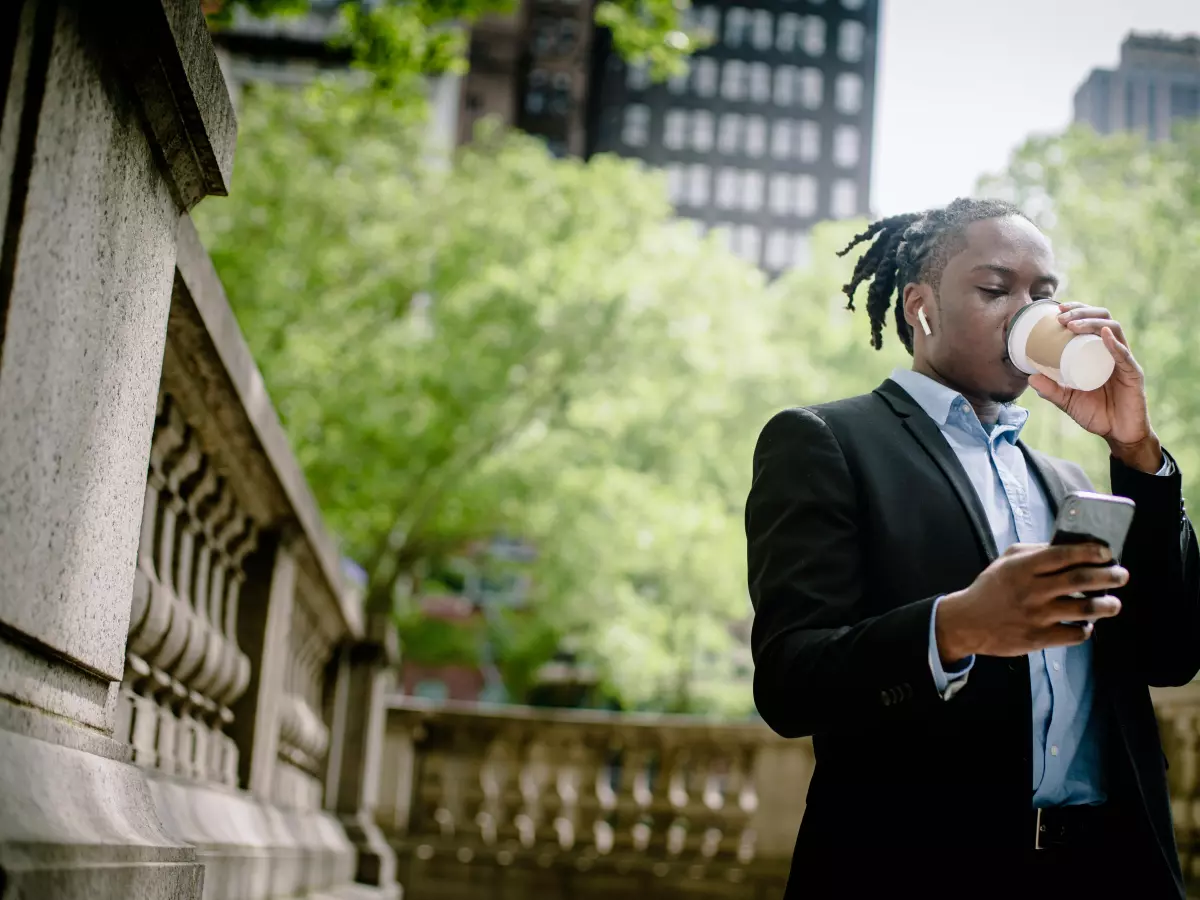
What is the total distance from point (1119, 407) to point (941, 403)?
328 mm

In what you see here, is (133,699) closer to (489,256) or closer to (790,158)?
(489,256)

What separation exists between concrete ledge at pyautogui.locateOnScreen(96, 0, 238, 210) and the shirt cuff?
1.49m

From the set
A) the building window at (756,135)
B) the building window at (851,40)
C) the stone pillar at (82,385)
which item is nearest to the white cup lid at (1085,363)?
the stone pillar at (82,385)

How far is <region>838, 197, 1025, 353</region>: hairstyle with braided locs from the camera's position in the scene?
8.73 feet

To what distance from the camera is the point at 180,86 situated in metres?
2.46

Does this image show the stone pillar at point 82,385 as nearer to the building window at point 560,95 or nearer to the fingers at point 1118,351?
the fingers at point 1118,351

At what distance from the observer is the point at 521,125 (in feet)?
241

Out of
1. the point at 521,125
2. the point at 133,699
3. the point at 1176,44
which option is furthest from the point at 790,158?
the point at 133,699

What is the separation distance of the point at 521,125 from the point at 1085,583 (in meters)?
73.7

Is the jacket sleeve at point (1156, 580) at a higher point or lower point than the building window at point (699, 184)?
lower

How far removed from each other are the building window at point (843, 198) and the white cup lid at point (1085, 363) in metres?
81.1

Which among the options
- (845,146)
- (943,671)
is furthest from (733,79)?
(943,671)

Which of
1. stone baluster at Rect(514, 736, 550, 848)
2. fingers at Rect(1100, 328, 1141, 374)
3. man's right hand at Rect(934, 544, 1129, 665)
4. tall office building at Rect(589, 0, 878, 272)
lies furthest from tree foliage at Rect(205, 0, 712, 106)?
tall office building at Rect(589, 0, 878, 272)

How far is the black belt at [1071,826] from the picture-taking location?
2.21 meters
